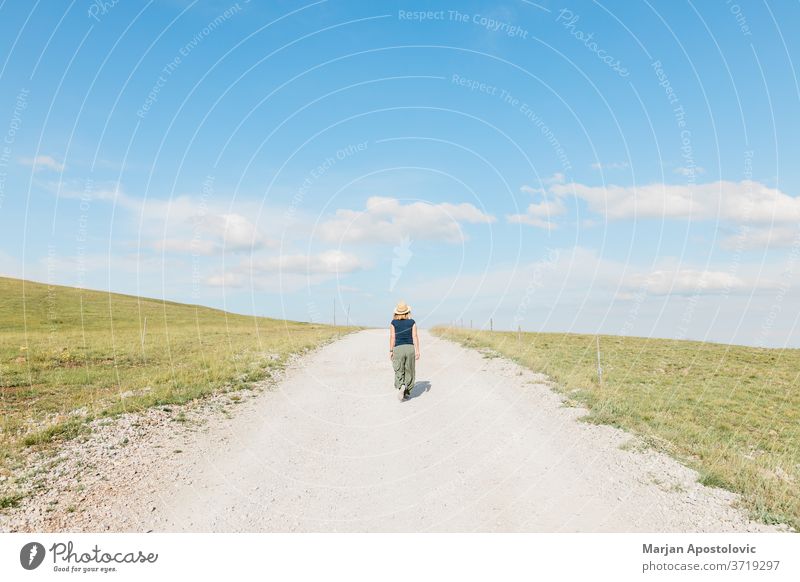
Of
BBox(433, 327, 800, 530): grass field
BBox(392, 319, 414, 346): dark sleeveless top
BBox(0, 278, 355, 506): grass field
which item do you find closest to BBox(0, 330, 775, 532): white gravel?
BBox(433, 327, 800, 530): grass field

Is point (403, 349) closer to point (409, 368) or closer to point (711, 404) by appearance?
point (409, 368)

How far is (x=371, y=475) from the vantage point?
7418 millimetres

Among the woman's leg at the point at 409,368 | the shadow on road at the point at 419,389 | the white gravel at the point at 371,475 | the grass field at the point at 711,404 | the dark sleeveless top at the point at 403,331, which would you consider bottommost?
the grass field at the point at 711,404

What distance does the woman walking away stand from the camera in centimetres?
1279

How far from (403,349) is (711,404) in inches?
574

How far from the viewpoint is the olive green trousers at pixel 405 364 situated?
12773mm

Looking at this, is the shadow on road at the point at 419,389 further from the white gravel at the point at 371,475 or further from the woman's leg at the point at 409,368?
the white gravel at the point at 371,475

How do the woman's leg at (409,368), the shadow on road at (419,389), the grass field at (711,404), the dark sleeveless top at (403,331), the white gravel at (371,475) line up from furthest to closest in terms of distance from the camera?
the shadow on road at (419,389) → the dark sleeveless top at (403,331) → the woman's leg at (409,368) → the grass field at (711,404) → the white gravel at (371,475)

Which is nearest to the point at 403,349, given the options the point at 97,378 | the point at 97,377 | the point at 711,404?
the point at 711,404

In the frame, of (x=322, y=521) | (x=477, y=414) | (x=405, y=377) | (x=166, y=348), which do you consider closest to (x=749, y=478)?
(x=477, y=414)

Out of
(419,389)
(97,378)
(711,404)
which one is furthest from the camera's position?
(97,378)

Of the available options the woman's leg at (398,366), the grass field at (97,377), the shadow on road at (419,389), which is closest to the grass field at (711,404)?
the shadow on road at (419,389)

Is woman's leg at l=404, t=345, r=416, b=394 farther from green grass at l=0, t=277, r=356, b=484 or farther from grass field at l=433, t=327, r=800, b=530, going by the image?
green grass at l=0, t=277, r=356, b=484

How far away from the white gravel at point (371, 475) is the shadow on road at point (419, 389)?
1.09m
